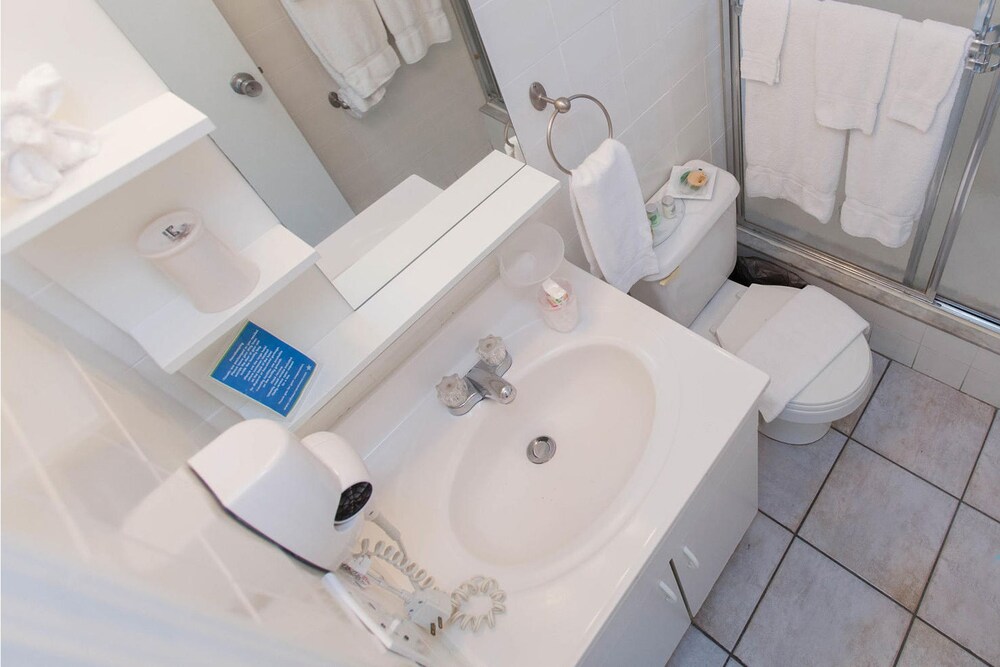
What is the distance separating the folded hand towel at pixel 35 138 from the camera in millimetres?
514

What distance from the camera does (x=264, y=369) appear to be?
2.68 ft

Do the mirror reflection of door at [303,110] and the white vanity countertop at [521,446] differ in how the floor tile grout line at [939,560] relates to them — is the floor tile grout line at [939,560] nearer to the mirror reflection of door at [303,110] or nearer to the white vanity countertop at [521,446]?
the white vanity countertop at [521,446]

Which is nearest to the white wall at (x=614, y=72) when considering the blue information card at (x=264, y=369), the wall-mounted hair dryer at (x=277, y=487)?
the blue information card at (x=264, y=369)

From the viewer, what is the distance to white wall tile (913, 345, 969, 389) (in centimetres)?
160

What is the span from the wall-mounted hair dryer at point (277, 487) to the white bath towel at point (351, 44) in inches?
21.2

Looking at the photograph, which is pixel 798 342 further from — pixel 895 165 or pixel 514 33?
pixel 514 33

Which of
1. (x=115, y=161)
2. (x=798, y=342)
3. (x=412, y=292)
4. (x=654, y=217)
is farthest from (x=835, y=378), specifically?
(x=115, y=161)

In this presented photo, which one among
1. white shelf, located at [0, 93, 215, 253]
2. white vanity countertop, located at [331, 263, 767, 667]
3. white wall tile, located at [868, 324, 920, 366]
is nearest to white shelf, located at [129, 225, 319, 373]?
white shelf, located at [0, 93, 215, 253]

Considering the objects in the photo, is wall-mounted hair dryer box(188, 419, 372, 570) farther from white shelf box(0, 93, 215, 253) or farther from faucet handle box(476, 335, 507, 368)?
faucet handle box(476, 335, 507, 368)

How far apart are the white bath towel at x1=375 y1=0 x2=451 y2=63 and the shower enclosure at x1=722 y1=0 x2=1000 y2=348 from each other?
0.85 metres

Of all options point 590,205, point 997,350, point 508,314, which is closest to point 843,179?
point 997,350

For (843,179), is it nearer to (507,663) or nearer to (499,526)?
(499,526)

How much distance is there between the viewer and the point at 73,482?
34 centimetres

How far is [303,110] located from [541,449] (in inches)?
29.1
